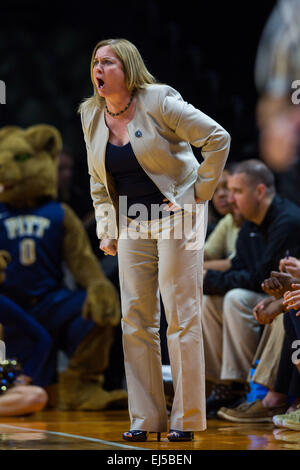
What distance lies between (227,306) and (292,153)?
3.94 ft

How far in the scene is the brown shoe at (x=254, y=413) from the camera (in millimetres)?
3162

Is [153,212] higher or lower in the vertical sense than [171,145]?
lower

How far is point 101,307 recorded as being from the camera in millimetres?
4289

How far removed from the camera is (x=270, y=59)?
14.7 feet

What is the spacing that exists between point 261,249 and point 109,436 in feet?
4.66

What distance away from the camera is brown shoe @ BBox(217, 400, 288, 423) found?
10.4ft

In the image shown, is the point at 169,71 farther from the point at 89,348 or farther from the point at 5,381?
the point at 5,381

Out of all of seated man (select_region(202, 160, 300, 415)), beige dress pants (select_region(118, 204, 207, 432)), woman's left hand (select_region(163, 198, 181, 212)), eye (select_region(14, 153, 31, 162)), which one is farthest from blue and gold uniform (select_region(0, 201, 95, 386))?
Result: woman's left hand (select_region(163, 198, 181, 212))

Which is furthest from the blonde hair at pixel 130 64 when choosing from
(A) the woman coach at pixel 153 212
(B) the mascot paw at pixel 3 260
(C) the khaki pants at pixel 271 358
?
(B) the mascot paw at pixel 3 260

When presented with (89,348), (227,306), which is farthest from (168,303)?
(89,348)

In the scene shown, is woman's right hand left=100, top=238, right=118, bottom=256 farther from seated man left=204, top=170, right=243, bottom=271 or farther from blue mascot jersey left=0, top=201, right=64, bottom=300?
blue mascot jersey left=0, top=201, right=64, bottom=300

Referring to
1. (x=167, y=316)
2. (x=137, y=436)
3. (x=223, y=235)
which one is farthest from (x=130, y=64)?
(x=223, y=235)

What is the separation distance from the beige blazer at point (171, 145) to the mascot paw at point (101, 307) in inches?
74.0

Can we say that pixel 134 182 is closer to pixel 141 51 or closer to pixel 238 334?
pixel 238 334
